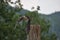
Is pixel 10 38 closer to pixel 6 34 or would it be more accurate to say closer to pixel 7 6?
pixel 6 34

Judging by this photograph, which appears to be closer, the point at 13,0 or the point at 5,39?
the point at 5,39

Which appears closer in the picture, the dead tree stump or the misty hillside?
the dead tree stump

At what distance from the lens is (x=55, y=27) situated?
331 cm

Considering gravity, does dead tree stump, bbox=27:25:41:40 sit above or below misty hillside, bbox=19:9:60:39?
above

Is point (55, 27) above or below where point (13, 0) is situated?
below

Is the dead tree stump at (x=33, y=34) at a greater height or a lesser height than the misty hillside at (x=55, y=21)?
greater

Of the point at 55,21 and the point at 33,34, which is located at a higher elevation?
the point at 33,34

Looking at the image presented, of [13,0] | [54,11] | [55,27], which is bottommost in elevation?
[55,27]

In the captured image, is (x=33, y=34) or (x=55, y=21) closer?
(x=33, y=34)

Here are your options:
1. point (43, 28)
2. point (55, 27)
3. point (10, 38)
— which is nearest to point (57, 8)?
point (55, 27)

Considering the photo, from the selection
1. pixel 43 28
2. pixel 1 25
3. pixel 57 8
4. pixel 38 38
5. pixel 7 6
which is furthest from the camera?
pixel 57 8

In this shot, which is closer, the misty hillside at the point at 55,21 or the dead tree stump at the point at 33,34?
the dead tree stump at the point at 33,34

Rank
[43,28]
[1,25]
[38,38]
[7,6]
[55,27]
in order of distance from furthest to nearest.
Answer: [55,27] → [43,28] → [7,6] → [1,25] → [38,38]

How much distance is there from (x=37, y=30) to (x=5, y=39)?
62cm
